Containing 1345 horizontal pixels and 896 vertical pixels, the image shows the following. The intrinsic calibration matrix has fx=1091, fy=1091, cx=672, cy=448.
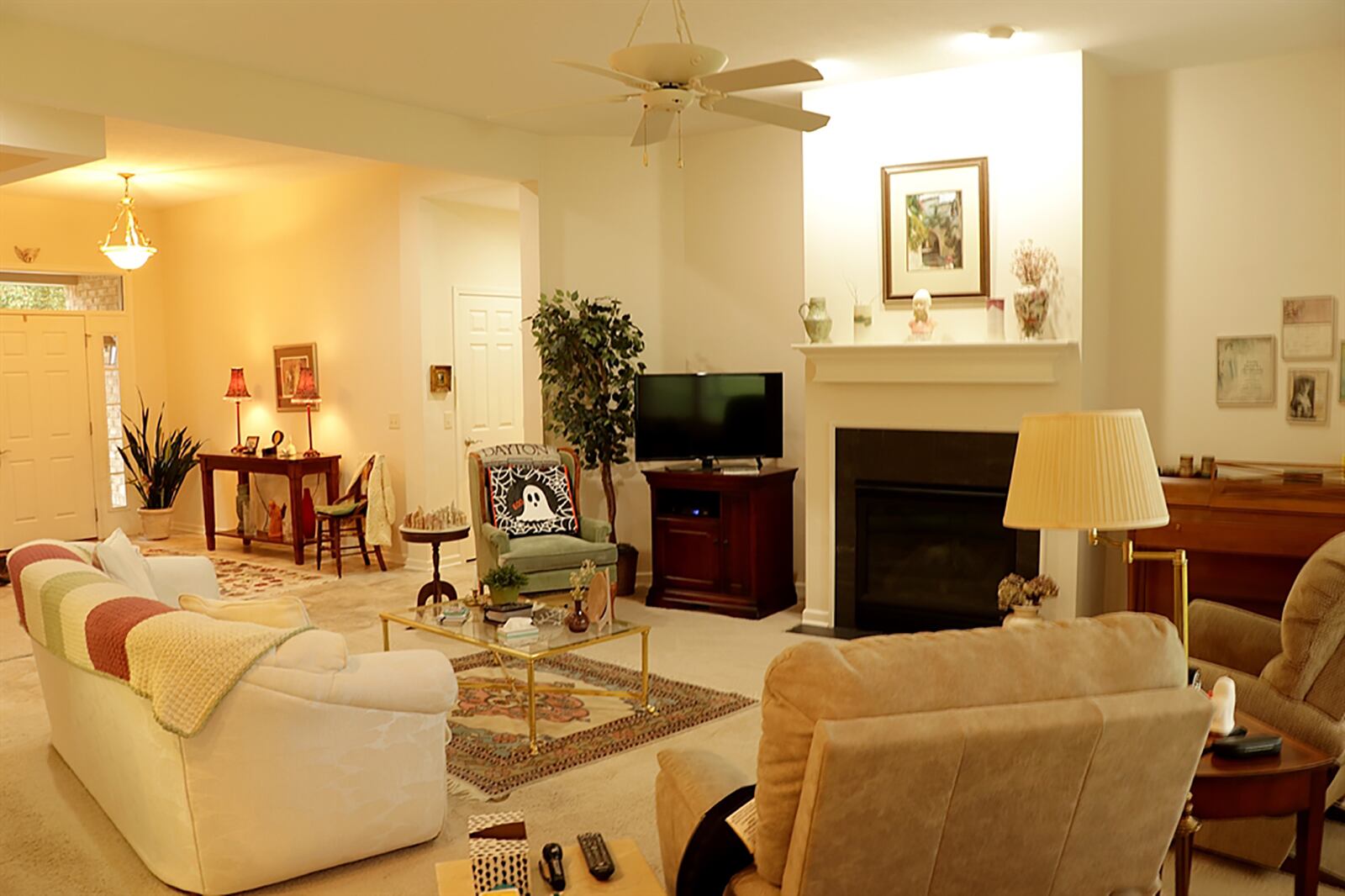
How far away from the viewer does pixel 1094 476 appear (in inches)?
96.3

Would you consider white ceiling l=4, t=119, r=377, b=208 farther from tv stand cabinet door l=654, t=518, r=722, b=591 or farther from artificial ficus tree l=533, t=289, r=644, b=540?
tv stand cabinet door l=654, t=518, r=722, b=591

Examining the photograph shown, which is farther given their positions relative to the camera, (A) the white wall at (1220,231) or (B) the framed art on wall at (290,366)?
(B) the framed art on wall at (290,366)

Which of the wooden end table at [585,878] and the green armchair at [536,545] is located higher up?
the green armchair at [536,545]

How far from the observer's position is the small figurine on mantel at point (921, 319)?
5.62 meters

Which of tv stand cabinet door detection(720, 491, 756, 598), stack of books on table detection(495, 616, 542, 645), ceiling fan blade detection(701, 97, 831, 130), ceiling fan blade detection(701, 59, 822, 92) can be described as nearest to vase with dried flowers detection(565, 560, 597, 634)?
stack of books on table detection(495, 616, 542, 645)

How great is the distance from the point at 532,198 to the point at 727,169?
1294 millimetres

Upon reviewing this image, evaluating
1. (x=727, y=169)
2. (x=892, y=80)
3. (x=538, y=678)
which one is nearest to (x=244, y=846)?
(x=538, y=678)

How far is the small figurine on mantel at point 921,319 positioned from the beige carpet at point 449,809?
175cm

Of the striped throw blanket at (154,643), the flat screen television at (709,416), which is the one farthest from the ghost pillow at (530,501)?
the striped throw blanket at (154,643)

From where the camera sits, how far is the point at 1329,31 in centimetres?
495

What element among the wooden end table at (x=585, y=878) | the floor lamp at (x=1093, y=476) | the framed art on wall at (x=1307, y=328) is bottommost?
the wooden end table at (x=585, y=878)

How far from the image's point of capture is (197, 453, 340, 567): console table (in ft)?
27.2

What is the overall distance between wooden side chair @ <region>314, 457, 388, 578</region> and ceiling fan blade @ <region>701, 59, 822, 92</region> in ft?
17.4

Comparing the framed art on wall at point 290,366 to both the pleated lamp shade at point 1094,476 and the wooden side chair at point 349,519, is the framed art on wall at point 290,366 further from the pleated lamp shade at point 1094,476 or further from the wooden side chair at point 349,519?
the pleated lamp shade at point 1094,476
